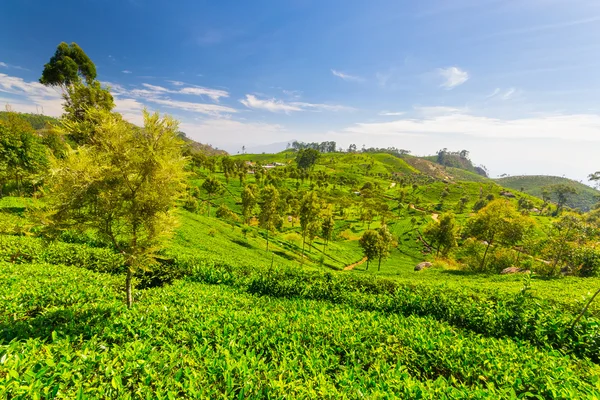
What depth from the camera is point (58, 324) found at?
8.33 metres

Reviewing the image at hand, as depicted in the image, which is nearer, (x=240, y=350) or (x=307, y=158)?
(x=240, y=350)

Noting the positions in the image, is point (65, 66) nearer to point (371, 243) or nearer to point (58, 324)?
point (58, 324)

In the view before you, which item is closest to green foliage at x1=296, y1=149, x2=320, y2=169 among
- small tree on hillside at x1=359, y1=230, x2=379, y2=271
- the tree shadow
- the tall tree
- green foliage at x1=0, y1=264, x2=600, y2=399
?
small tree on hillside at x1=359, y1=230, x2=379, y2=271

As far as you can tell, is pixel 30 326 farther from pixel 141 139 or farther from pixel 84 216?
pixel 141 139

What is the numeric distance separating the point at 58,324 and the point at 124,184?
5.29 metres

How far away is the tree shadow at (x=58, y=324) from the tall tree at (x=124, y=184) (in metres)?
2.02

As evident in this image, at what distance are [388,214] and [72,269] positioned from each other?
109060 mm

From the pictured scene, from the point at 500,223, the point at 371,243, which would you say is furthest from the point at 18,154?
the point at 500,223

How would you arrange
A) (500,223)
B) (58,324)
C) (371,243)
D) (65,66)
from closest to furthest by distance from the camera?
(58,324)
(500,223)
(65,66)
(371,243)

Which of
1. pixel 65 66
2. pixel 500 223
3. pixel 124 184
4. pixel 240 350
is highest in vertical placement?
pixel 65 66

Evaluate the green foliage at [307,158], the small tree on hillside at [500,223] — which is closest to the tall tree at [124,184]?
the small tree on hillside at [500,223]

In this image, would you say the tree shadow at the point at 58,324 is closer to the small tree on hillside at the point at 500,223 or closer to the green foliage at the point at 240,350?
the green foliage at the point at 240,350

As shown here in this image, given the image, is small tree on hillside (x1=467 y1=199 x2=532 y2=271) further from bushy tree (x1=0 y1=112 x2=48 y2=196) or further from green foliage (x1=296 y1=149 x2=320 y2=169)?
green foliage (x1=296 y1=149 x2=320 y2=169)

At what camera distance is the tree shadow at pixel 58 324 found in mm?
7625
